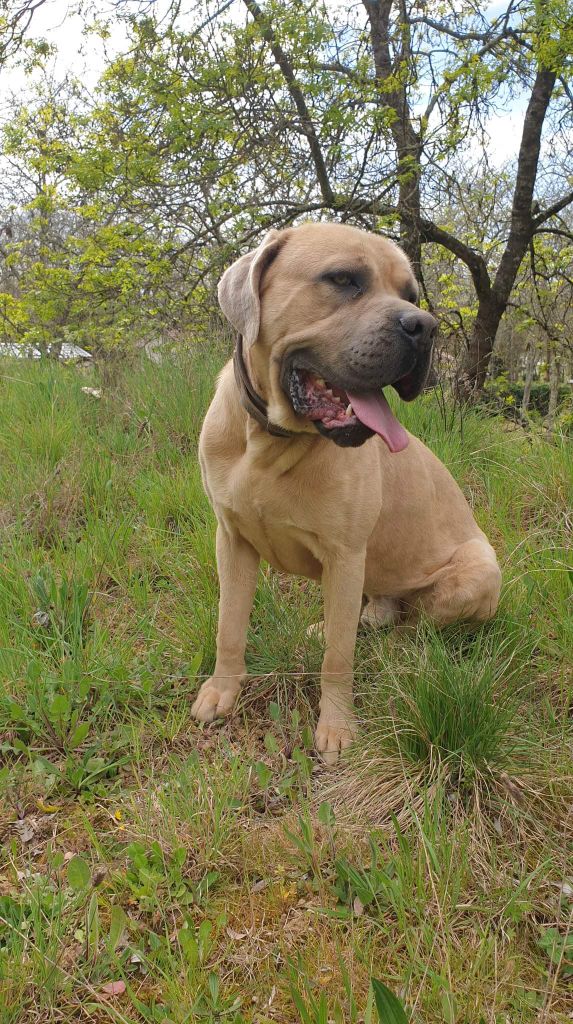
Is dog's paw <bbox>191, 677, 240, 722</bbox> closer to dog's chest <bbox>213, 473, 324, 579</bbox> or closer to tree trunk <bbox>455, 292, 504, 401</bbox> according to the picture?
dog's chest <bbox>213, 473, 324, 579</bbox>

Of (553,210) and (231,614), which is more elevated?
(553,210)

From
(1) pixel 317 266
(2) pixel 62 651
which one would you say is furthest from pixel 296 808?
(1) pixel 317 266

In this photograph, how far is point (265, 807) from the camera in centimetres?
220

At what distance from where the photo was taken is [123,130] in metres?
5.96

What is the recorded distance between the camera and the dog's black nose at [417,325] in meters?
2.11

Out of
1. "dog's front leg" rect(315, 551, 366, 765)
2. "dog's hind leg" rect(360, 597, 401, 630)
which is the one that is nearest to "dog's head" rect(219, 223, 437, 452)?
"dog's front leg" rect(315, 551, 366, 765)

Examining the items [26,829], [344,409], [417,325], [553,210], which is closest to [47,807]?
[26,829]

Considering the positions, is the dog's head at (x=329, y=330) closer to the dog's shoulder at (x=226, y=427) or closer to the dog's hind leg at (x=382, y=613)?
the dog's shoulder at (x=226, y=427)

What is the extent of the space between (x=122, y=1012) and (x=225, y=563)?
1.51 metres

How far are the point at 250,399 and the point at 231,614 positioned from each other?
0.85 meters

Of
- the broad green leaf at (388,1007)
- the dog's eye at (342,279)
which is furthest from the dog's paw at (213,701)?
the dog's eye at (342,279)

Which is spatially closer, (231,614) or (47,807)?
(47,807)

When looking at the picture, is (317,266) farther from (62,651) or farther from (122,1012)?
(122,1012)

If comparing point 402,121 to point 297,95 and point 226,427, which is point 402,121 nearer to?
point 297,95
